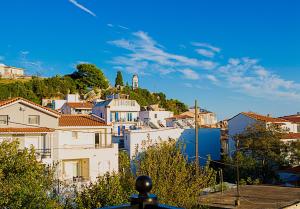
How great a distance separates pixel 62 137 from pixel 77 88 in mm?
51587

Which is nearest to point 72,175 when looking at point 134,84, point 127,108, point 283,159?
point 283,159

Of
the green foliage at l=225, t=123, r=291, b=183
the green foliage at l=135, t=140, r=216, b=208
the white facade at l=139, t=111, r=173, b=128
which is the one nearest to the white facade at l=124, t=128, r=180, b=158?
the green foliage at l=225, t=123, r=291, b=183

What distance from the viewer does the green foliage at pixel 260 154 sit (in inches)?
1319

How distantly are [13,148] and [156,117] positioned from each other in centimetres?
5033

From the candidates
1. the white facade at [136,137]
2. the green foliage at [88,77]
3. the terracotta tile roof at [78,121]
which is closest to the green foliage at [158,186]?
the terracotta tile roof at [78,121]

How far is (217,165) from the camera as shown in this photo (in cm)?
4050

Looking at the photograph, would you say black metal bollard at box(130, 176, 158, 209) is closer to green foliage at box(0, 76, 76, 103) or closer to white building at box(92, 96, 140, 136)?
white building at box(92, 96, 140, 136)

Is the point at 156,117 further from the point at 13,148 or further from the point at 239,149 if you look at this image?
the point at 13,148

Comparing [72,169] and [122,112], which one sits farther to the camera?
[122,112]

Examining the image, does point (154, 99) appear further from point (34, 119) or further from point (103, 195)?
point (103, 195)

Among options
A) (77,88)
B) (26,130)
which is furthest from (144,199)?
(77,88)

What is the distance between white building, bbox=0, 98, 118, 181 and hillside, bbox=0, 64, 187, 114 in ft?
126

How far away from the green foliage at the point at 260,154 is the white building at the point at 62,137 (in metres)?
11.9

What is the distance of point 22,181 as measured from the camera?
401 inches
